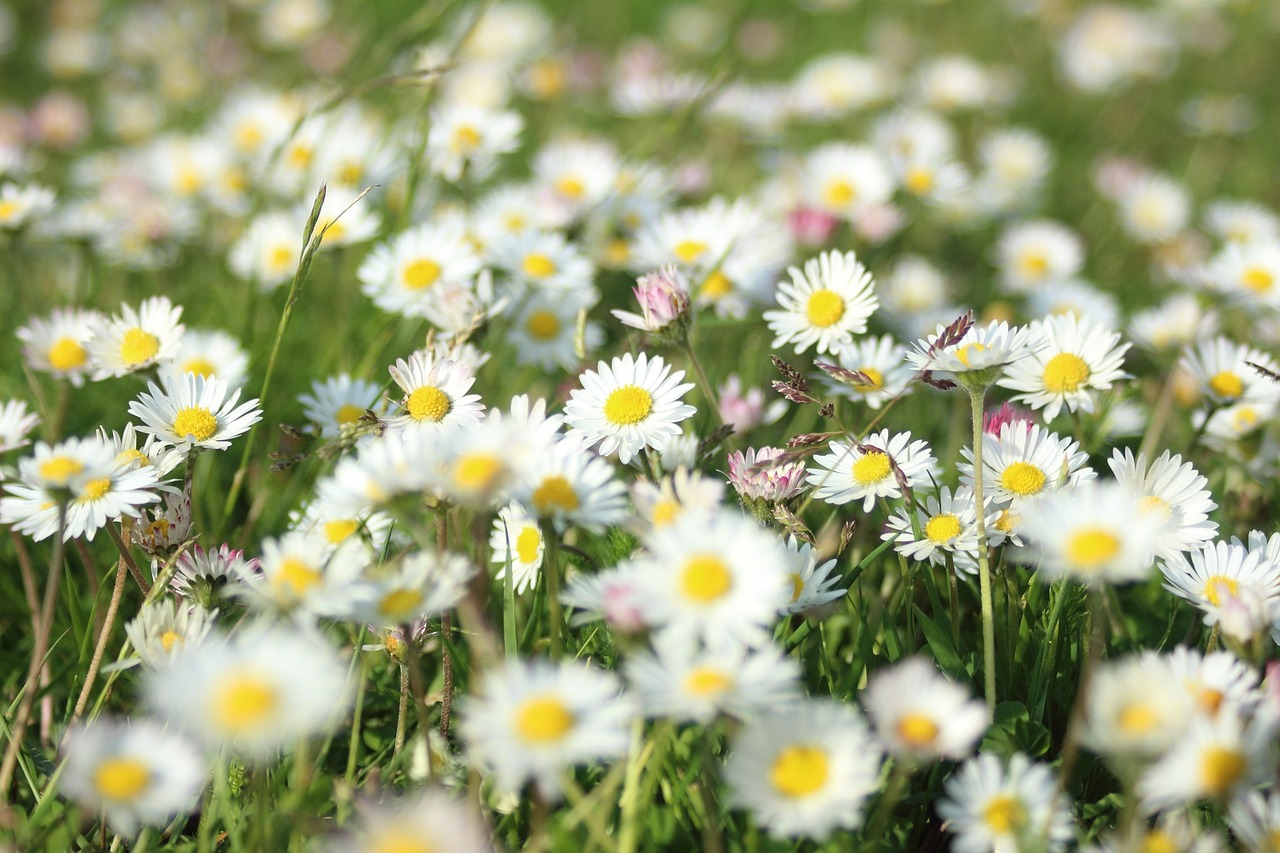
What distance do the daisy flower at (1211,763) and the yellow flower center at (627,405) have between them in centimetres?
81

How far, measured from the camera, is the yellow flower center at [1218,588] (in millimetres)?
1398

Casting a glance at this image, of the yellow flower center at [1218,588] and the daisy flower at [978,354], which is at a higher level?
the daisy flower at [978,354]

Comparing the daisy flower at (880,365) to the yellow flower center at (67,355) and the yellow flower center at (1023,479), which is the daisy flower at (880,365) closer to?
the yellow flower center at (1023,479)

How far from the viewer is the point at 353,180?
2633 mm

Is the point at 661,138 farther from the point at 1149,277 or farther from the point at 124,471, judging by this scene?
the point at 1149,277

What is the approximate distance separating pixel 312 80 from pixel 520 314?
2472 millimetres

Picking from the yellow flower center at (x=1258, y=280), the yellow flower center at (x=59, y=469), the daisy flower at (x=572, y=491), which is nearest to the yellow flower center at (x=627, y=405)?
the daisy flower at (x=572, y=491)

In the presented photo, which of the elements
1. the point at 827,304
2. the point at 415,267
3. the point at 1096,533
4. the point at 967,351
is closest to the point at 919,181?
the point at 827,304

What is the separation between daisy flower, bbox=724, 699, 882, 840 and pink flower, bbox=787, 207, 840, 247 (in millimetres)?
1775

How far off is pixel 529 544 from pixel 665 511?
34 centimetres

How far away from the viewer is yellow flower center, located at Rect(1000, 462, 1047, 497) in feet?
5.04

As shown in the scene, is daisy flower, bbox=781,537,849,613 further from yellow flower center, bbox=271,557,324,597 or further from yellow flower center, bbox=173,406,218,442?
yellow flower center, bbox=173,406,218,442

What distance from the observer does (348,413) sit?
179cm

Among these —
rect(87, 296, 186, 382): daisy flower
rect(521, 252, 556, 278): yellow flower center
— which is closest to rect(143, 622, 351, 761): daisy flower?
rect(87, 296, 186, 382): daisy flower
